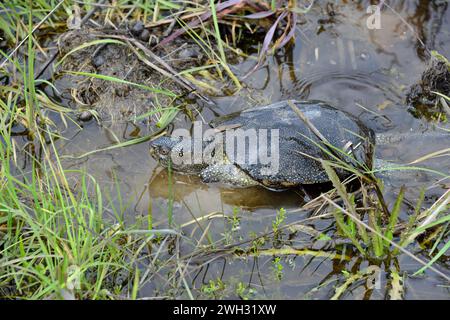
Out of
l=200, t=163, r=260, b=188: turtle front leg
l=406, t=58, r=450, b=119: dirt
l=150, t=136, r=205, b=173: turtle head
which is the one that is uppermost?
l=406, t=58, r=450, b=119: dirt

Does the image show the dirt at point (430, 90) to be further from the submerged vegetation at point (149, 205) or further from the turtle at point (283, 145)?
the turtle at point (283, 145)

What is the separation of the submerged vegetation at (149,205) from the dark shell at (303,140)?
113 mm

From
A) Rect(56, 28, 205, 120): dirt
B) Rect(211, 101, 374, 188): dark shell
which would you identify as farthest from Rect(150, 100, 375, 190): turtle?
Rect(56, 28, 205, 120): dirt

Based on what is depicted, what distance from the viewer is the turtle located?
3.19 metres

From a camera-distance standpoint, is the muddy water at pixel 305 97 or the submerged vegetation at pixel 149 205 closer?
the submerged vegetation at pixel 149 205

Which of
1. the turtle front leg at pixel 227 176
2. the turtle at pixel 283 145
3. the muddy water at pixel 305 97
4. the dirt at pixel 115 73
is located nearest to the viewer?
the muddy water at pixel 305 97

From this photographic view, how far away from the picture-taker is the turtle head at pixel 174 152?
11.3 ft

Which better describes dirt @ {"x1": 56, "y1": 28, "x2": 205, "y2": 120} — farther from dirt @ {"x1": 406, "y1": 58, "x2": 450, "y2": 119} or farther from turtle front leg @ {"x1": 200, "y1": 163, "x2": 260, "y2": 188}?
dirt @ {"x1": 406, "y1": 58, "x2": 450, "y2": 119}

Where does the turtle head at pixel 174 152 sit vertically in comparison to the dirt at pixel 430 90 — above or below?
below

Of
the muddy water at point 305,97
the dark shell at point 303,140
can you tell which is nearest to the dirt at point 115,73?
the muddy water at point 305,97

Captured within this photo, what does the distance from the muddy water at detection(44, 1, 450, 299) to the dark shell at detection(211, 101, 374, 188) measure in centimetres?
18

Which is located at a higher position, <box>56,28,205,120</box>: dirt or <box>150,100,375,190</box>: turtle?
<box>56,28,205,120</box>: dirt

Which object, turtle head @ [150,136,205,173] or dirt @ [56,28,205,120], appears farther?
dirt @ [56,28,205,120]

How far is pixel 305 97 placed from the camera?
12.5ft
